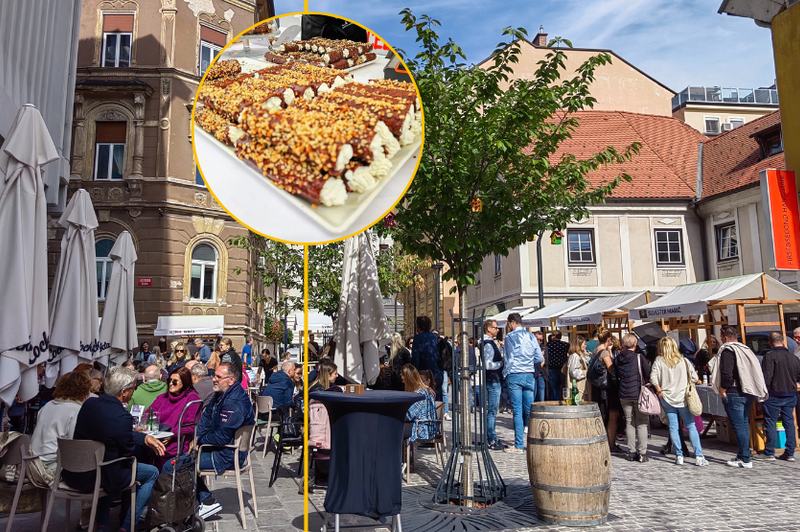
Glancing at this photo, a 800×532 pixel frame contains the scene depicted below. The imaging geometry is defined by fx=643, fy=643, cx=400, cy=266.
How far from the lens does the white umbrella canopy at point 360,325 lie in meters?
7.57

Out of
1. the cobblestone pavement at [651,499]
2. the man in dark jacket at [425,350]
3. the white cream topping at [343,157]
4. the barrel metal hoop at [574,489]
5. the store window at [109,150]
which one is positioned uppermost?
the store window at [109,150]

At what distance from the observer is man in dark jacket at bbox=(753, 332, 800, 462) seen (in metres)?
9.26

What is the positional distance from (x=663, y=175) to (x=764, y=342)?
40.7ft

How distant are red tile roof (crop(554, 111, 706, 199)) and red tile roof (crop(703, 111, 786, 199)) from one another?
0.72 m

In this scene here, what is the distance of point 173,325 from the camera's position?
23.1 metres

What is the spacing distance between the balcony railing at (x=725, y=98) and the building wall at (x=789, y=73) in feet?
127

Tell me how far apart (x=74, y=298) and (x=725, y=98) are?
47835 mm

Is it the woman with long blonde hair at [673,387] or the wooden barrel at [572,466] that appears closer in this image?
the wooden barrel at [572,466]

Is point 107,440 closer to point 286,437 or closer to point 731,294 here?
point 286,437

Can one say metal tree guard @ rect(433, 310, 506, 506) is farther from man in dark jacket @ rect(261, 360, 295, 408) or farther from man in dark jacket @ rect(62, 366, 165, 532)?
man in dark jacket @ rect(261, 360, 295, 408)

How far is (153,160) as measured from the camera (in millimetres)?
24484

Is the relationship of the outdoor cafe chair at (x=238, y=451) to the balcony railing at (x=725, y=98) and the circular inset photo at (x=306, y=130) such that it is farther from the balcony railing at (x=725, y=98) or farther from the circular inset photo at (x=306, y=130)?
the balcony railing at (x=725, y=98)

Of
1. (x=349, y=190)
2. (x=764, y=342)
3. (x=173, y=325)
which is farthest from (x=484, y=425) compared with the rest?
(x=173, y=325)

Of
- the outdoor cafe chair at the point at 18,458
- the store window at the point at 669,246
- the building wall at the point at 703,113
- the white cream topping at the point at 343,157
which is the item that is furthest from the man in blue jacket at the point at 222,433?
the building wall at the point at 703,113
